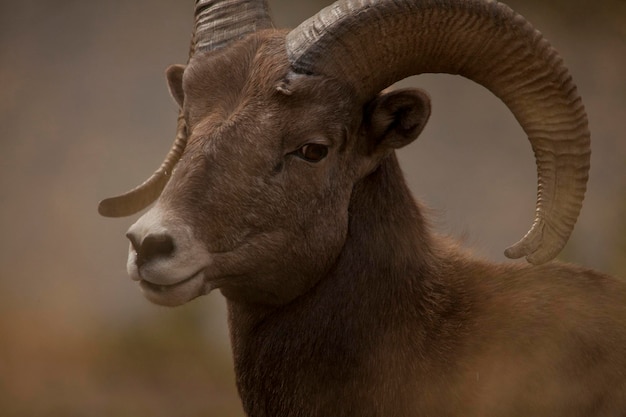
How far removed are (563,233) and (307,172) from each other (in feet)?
3.12

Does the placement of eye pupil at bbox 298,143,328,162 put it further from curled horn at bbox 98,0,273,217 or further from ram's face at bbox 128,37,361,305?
curled horn at bbox 98,0,273,217

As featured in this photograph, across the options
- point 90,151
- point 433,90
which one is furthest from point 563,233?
point 90,151

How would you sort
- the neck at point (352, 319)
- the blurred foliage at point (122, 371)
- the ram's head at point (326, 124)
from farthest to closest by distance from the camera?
the blurred foliage at point (122, 371) → the neck at point (352, 319) → the ram's head at point (326, 124)

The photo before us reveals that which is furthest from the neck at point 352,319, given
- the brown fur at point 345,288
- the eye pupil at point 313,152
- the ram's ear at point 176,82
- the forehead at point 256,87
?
the ram's ear at point 176,82

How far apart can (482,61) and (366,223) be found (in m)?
0.74

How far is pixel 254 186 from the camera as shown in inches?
127

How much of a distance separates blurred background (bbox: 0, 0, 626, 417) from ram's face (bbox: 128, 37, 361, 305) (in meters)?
2.83

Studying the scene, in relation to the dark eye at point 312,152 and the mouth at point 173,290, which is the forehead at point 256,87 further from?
the mouth at point 173,290

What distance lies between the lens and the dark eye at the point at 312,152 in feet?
10.8

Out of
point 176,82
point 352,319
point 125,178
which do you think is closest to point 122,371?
point 125,178

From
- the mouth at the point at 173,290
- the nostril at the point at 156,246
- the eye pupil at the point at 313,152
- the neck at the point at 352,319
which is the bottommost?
the neck at the point at 352,319

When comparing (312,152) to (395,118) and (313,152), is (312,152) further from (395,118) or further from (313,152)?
(395,118)

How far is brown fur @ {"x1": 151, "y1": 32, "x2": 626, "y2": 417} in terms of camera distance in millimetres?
3262

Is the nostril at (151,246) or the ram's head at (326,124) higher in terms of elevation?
the ram's head at (326,124)
